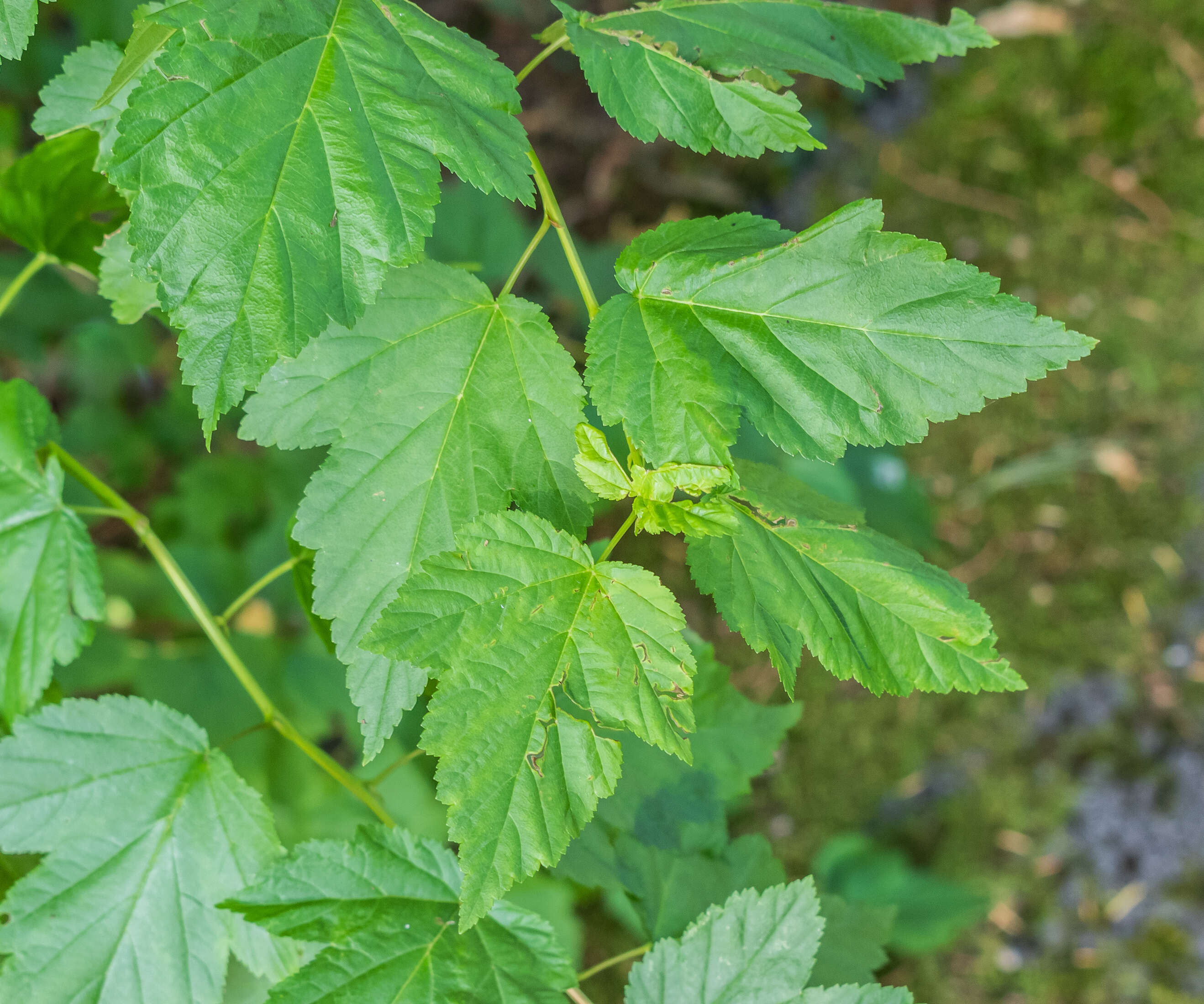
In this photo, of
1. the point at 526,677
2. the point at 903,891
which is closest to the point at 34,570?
the point at 526,677

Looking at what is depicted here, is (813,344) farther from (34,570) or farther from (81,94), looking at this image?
(34,570)

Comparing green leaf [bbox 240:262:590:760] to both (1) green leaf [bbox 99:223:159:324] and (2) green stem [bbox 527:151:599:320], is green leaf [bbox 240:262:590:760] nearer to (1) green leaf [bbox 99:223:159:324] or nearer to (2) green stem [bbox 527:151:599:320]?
(2) green stem [bbox 527:151:599:320]

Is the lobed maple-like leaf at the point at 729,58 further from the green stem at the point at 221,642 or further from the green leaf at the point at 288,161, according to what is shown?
the green stem at the point at 221,642

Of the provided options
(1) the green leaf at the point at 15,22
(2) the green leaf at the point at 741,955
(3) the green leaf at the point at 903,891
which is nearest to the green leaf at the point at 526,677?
(2) the green leaf at the point at 741,955

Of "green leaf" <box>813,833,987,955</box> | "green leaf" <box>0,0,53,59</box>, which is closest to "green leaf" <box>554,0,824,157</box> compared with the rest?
"green leaf" <box>0,0,53,59</box>

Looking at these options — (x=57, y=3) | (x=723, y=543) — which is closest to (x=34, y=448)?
(x=723, y=543)

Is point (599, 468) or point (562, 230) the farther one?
point (562, 230)

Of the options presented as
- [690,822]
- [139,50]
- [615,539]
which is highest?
[139,50]

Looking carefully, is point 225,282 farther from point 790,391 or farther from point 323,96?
point 790,391
